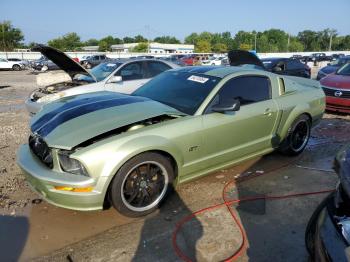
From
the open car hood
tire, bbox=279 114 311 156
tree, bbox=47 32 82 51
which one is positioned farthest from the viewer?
tree, bbox=47 32 82 51

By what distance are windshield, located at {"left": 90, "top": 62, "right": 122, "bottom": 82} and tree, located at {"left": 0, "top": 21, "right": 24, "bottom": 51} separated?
74380 millimetres

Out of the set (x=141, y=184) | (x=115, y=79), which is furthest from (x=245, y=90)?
(x=115, y=79)

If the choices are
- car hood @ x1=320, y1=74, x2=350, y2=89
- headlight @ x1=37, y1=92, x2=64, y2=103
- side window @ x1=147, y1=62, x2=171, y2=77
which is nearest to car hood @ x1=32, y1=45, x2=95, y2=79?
headlight @ x1=37, y1=92, x2=64, y2=103

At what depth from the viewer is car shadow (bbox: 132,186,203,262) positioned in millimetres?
3080

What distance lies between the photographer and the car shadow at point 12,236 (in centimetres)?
311

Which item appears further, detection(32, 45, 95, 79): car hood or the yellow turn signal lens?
detection(32, 45, 95, 79): car hood

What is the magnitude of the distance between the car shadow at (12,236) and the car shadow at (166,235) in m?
1.12

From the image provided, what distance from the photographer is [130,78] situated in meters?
8.67

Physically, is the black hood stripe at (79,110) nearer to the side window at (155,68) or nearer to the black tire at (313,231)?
the black tire at (313,231)

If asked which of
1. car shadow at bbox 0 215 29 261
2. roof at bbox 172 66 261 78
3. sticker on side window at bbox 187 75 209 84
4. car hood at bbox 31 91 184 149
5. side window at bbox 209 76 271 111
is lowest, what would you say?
car shadow at bbox 0 215 29 261

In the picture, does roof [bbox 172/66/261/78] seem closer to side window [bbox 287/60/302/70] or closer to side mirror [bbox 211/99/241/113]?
side mirror [bbox 211/99/241/113]

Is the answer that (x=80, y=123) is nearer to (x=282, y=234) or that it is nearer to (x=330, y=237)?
(x=282, y=234)

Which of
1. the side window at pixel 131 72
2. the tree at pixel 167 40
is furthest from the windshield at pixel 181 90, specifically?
the tree at pixel 167 40

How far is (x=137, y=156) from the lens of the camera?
3.48 metres
